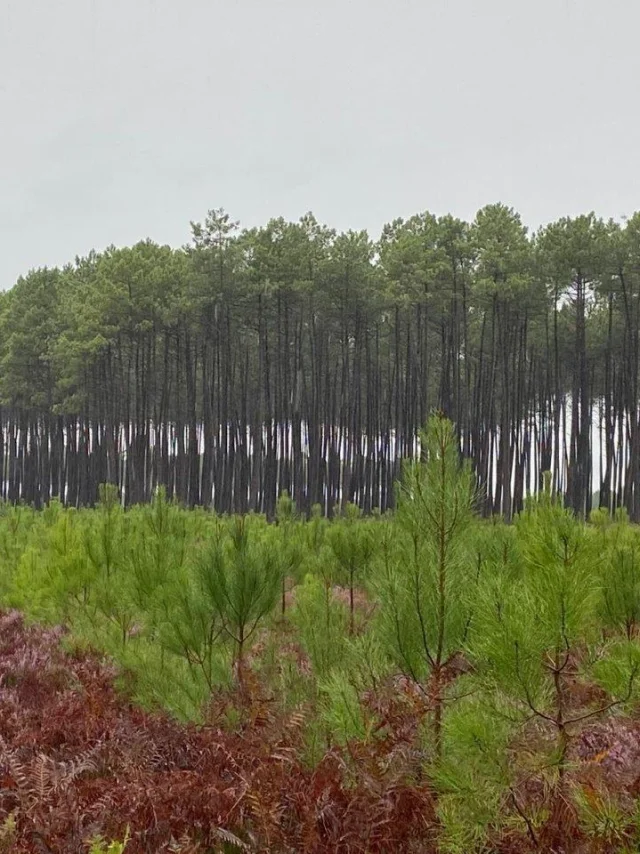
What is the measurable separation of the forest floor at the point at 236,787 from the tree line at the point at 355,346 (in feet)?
76.6

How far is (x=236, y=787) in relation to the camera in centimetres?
253

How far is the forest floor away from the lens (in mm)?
2264

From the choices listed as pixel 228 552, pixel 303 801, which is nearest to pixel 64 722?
pixel 228 552

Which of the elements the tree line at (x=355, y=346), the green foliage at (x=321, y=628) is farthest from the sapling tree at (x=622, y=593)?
the tree line at (x=355, y=346)

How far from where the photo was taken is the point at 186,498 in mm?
30766

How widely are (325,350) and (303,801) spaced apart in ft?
102

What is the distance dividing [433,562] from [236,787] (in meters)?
1.17

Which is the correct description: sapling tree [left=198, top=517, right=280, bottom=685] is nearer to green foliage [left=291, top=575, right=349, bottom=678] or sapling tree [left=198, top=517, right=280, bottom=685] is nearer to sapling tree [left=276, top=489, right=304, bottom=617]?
green foliage [left=291, top=575, right=349, bottom=678]

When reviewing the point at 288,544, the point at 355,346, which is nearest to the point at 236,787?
the point at 288,544

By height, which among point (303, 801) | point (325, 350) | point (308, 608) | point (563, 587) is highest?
point (325, 350)

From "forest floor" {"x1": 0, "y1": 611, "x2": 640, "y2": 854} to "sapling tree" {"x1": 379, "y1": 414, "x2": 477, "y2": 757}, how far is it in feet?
0.75

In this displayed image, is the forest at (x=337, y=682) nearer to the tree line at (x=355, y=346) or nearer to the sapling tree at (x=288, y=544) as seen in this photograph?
the sapling tree at (x=288, y=544)

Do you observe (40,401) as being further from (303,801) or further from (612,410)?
(303,801)

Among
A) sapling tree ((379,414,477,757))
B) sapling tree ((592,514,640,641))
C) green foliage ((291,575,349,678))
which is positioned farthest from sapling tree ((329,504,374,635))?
sapling tree ((379,414,477,757))
